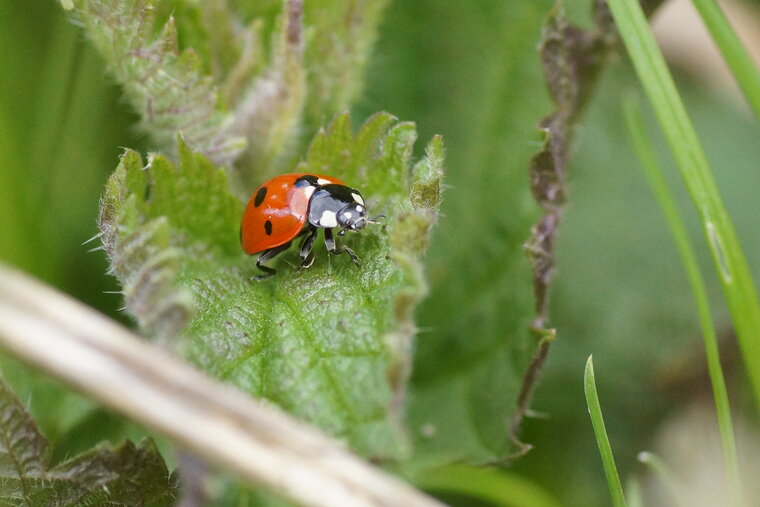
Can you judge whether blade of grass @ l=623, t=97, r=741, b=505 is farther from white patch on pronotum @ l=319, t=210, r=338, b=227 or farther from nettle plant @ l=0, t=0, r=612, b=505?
white patch on pronotum @ l=319, t=210, r=338, b=227

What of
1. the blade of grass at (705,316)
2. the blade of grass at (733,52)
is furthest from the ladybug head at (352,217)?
the blade of grass at (733,52)

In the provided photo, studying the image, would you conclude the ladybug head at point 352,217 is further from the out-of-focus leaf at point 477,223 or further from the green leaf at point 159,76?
the out-of-focus leaf at point 477,223

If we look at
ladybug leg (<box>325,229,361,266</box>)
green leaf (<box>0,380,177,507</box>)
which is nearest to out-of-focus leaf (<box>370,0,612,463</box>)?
ladybug leg (<box>325,229,361,266</box>)

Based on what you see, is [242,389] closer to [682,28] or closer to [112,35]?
[112,35]

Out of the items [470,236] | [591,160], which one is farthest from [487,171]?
[591,160]

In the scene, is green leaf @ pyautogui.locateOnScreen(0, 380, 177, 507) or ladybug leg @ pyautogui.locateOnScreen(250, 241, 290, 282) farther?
ladybug leg @ pyautogui.locateOnScreen(250, 241, 290, 282)

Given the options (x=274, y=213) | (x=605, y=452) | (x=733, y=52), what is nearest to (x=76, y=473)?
(x=274, y=213)
